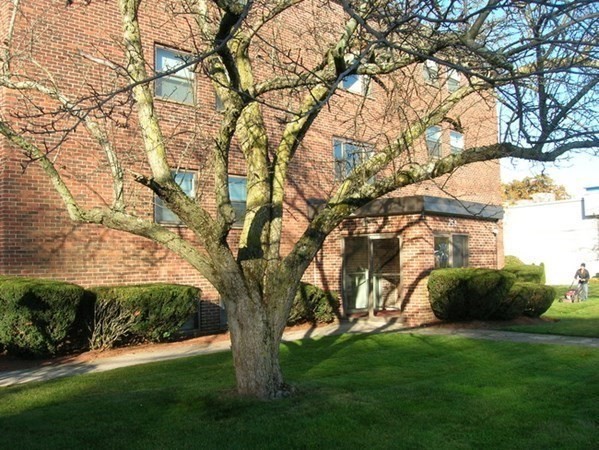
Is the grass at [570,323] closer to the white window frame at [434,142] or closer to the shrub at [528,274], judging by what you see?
the shrub at [528,274]

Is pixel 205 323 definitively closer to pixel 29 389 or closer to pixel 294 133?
pixel 29 389

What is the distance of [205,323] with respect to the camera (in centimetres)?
1363

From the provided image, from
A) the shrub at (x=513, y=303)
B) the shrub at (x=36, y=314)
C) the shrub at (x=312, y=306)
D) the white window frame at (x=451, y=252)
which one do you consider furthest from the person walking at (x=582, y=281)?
the shrub at (x=36, y=314)

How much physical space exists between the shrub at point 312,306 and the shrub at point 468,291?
2616 mm

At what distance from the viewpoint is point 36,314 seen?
9.87m

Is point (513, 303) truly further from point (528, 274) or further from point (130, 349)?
point (528, 274)

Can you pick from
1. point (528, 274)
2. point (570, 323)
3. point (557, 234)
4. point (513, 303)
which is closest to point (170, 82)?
point (513, 303)

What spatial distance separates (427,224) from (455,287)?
1.83 metres

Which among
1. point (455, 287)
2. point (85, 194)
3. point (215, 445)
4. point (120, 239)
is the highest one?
point (85, 194)

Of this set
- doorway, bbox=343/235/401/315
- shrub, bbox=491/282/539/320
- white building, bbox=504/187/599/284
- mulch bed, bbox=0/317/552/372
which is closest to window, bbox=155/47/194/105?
mulch bed, bbox=0/317/552/372

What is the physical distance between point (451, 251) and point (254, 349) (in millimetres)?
10490

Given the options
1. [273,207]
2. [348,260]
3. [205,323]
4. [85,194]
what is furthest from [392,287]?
[273,207]

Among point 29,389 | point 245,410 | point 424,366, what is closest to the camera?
point 245,410

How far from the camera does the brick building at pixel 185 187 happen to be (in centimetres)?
1086
